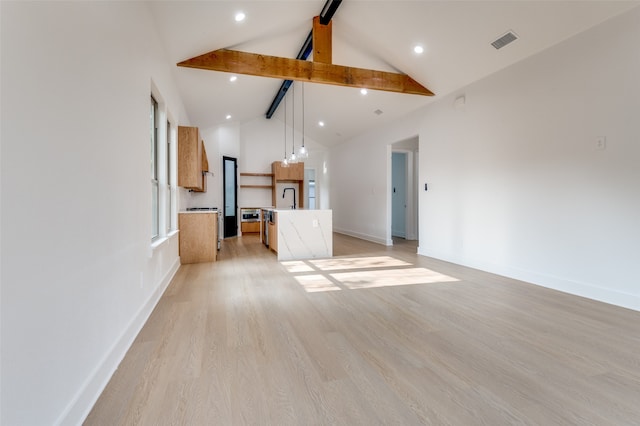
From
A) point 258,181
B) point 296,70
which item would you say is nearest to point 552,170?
point 296,70

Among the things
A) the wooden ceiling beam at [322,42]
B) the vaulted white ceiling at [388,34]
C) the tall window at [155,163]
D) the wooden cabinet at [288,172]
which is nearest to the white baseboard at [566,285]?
the vaulted white ceiling at [388,34]

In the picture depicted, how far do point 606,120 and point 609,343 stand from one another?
219 cm

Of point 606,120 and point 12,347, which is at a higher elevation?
point 606,120

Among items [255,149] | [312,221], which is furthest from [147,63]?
[255,149]

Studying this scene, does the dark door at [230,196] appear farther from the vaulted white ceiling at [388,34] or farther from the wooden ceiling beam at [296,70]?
the wooden ceiling beam at [296,70]

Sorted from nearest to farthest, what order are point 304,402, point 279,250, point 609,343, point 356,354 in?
point 304,402
point 356,354
point 609,343
point 279,250

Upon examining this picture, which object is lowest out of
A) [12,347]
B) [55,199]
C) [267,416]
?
[267,416]

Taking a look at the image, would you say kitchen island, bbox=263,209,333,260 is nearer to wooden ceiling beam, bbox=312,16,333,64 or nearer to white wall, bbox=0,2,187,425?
wooden ceiling beam, bbox=312,16,333,64

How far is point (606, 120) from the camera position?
3033 mm

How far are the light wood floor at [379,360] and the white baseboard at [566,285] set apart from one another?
134mm

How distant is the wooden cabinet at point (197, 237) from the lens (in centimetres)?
505

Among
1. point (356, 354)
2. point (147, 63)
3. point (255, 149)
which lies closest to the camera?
point (356, 354)

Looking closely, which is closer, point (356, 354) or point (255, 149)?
point (356, 354)

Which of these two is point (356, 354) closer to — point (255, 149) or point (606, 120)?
point (606, 120)
